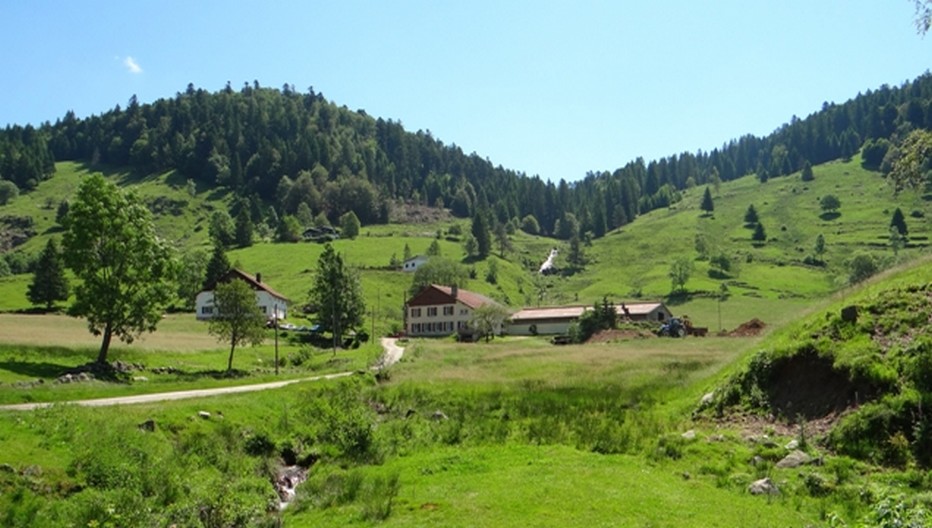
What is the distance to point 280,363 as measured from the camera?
217ft

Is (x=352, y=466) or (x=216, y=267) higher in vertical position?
(x=216, y=267)

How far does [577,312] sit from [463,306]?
21509 millimetres

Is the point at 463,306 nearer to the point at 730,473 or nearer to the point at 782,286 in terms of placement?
the point at 782,286

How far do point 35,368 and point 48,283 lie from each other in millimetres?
71980

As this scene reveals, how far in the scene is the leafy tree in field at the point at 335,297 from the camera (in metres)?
90.2

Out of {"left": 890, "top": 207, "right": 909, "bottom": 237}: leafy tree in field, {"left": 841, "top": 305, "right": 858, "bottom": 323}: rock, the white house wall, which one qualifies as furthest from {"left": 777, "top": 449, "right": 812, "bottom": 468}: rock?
{"left": 890, "top": 207, "right": 909, "bottom": 237}: leafy tree in field

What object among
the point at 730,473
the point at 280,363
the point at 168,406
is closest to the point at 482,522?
the point at 730,473

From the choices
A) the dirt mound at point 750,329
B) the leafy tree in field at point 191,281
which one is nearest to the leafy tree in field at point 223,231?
the leafy tree in field at point 191,281

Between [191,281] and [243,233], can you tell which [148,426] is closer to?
[191,281]

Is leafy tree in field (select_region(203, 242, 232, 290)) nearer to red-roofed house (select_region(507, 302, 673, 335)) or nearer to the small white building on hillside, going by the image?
the small white building on hillside

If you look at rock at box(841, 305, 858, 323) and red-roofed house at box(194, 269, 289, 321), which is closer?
rock at box(841, 305, 858, 323)

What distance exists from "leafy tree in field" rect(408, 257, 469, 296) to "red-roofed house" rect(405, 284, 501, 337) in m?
13.3

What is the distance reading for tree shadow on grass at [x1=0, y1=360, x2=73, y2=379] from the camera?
42672 millimetres

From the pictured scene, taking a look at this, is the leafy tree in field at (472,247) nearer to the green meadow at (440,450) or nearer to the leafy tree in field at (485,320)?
the leafy tree in field at (485,320)
